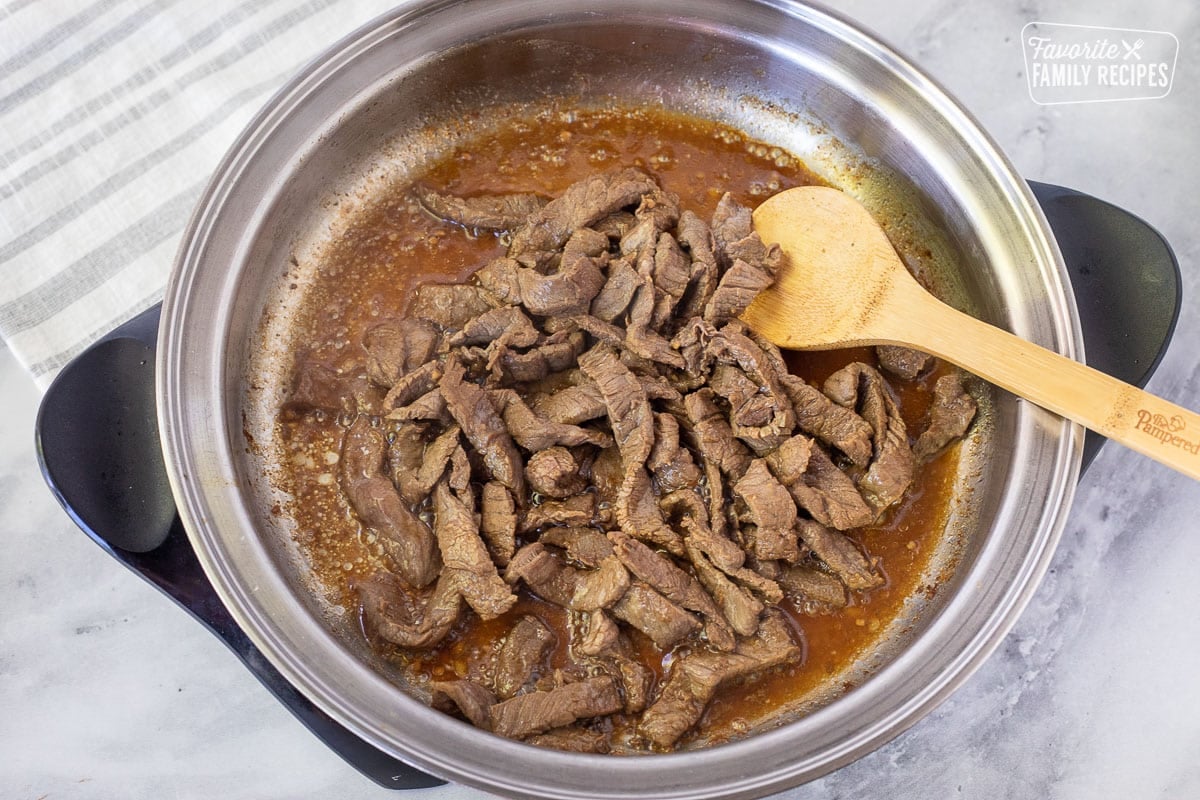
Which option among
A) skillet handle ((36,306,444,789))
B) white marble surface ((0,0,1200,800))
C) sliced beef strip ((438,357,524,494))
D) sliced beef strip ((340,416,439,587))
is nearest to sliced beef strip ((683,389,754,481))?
sliced beef strip ((438,357,524,494))

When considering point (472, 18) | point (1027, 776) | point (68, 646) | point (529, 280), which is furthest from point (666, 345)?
point (68, 646)

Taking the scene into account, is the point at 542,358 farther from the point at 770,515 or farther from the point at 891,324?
the point at 891,324

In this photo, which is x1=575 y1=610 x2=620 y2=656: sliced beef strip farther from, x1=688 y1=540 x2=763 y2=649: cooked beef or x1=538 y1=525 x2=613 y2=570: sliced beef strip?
x1=688 y1=540 x2=763 y2=649: cooked beef

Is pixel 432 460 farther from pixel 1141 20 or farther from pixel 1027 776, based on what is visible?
pixel 1141 20

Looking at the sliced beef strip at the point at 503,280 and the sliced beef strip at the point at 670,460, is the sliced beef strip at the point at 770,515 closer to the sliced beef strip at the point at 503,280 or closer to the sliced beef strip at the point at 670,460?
the sliced beef strip at the point at 670,460

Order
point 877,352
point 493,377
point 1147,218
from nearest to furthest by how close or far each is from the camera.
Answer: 1. point 493,377
2. point 877,352
3. point 1147,218

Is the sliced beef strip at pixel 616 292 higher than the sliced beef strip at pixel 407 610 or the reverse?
higher

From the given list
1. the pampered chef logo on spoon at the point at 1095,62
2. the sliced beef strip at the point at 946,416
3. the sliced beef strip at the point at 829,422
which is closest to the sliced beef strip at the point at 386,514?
the sliced beef strip at the point at 829,422
